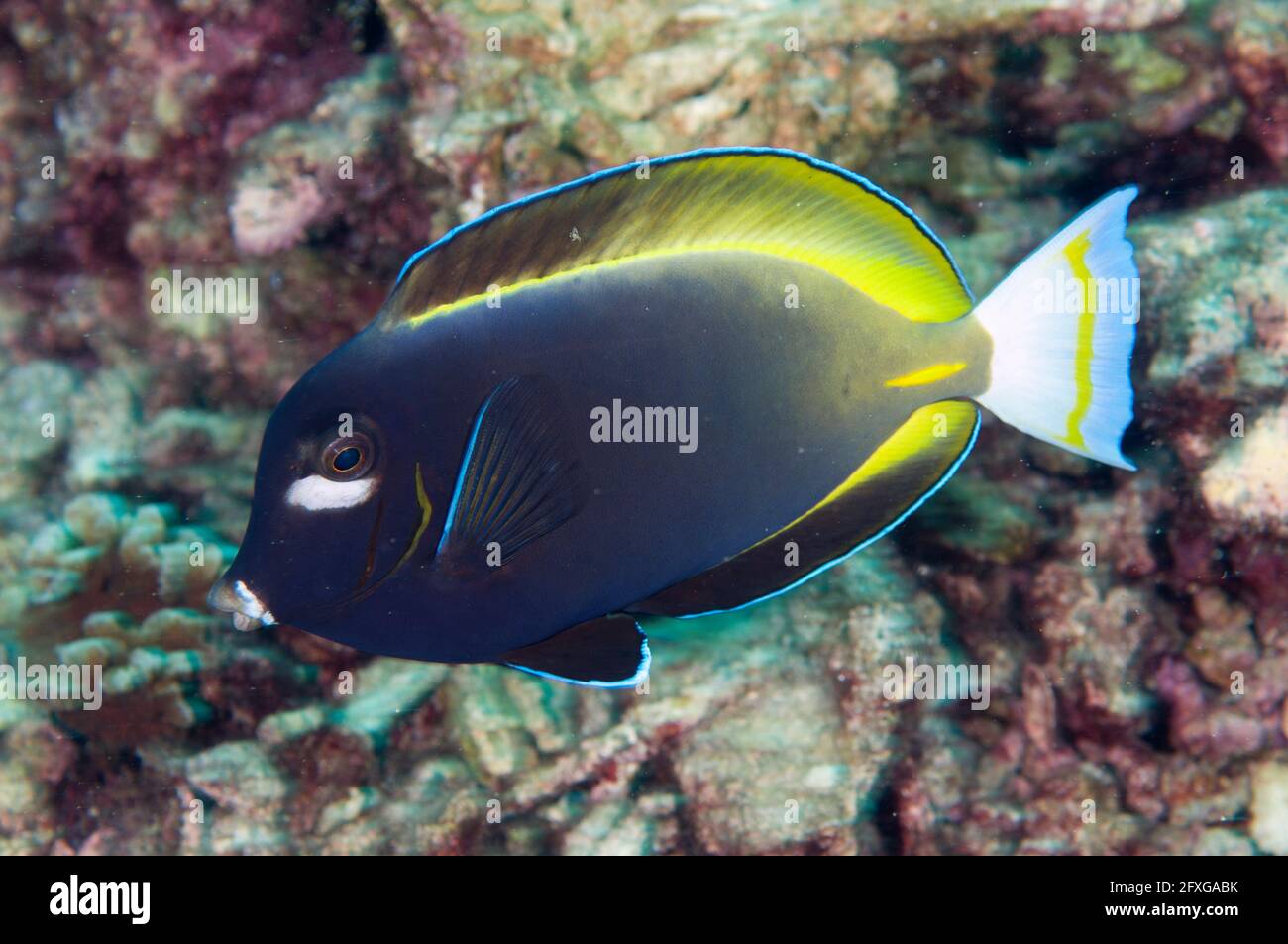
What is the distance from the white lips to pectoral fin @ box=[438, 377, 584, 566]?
1.23ft

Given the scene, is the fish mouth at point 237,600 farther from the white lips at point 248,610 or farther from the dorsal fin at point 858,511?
the dorsal fin at point 858,511

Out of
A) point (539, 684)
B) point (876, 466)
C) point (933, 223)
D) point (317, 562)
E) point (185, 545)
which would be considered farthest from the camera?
point (933, 223)

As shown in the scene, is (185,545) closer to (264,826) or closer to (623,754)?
(264,826)

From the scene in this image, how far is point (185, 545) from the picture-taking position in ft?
11.0

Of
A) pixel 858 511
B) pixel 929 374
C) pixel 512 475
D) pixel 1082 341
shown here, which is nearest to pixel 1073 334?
pixel 1082 341

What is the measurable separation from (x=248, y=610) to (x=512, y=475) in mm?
591

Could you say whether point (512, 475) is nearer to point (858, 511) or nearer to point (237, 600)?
point (237, 600)

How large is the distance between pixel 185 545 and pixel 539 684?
1.58m

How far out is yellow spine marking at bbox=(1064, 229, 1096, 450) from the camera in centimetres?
172

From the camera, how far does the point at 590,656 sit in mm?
1814

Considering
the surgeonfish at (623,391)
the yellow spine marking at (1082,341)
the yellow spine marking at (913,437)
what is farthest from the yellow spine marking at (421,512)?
the yellow spine marking at (1082,341)

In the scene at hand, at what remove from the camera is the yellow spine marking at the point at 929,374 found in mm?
1745

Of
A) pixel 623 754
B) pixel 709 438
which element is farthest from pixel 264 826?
pixel 709 438

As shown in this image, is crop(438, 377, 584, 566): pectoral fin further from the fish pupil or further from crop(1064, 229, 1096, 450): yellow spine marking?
crop(1064, 229, 1096, 450): yellow spine marking
